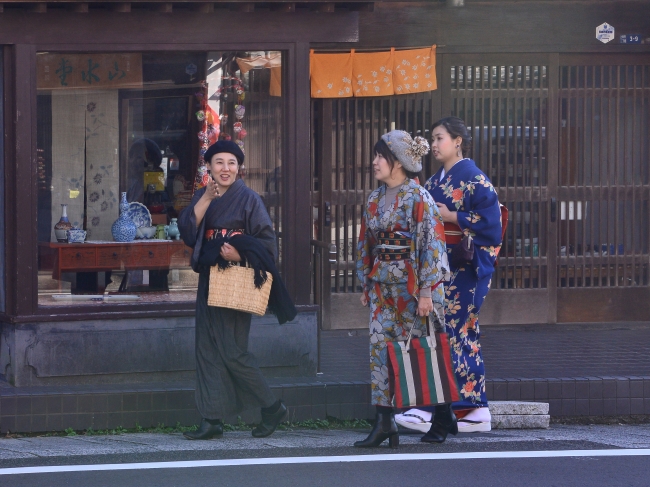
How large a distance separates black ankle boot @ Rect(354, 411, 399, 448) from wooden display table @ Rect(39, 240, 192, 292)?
8.25 ft

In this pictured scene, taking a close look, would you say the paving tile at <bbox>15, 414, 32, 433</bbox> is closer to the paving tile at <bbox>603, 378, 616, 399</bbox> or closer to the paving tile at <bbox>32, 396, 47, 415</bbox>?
the paving tile at <bbox>32, 396, 47, 415</bbox>

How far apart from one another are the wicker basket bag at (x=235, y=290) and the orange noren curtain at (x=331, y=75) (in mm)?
3590

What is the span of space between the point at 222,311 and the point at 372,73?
3.93m

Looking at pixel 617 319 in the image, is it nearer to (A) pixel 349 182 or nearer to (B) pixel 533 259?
(B) pixel 533 259

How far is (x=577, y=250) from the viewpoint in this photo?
10250 millimetres

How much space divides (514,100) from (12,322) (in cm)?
522

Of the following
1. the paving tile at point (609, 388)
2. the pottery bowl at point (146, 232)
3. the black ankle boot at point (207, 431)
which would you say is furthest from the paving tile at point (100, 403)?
the paving tile at point (609, 388)

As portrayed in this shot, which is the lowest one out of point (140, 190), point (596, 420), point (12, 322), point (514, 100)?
point (596, 420)

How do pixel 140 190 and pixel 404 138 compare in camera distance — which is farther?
pixel 140 190

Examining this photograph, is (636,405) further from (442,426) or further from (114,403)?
(114,403)

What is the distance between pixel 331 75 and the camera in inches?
378

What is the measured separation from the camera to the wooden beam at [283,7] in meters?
7.53

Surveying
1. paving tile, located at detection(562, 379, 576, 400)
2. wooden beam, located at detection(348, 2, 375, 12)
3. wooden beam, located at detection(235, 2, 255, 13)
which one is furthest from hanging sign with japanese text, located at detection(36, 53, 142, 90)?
paving tile, located at detection(562, 379, 576, 400)

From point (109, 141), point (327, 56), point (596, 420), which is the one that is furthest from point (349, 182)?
point (596, 420)
